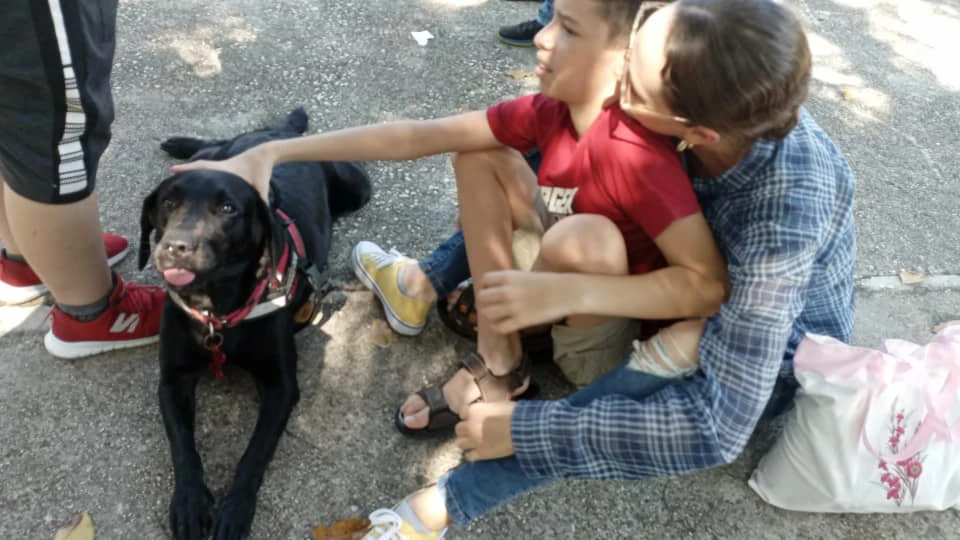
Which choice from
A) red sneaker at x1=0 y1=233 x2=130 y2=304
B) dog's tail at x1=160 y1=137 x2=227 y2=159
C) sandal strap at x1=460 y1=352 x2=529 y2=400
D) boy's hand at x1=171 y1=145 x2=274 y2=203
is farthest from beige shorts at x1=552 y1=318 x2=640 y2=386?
dog's tail at x1=160 y1=137 x2=227 y2=159

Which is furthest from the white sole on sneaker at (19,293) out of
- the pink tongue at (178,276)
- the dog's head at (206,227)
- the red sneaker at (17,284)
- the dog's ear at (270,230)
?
the dog's ear at (270,230)

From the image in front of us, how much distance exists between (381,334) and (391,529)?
0.81m

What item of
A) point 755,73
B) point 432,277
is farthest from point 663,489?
point 755,73

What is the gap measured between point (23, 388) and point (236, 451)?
73 cm

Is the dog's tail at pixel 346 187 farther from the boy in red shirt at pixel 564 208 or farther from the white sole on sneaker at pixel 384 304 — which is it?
the boy in red shirt at pixel 564 208

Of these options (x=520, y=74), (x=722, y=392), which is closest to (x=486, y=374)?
(x=722, y=392)

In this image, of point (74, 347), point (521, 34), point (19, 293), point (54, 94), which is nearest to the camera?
point (54, 94)

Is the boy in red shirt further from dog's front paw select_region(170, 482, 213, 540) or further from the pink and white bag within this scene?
dog's front paw select_region(170, 482, 213, 540)

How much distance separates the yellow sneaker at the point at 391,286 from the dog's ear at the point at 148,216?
751 mm

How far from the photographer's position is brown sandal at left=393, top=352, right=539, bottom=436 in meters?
2.38

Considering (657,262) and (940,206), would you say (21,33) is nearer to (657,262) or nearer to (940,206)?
(657,262)

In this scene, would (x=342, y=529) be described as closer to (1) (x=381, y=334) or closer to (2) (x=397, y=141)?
(1) (x=381, y=334)

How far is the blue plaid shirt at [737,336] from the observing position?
190cm

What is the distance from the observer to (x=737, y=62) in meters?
1.71
